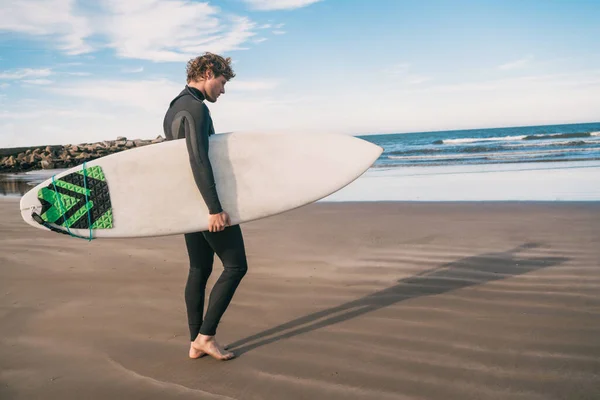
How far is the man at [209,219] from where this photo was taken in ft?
7.88

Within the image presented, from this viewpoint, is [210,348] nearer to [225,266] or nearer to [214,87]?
[225,266]

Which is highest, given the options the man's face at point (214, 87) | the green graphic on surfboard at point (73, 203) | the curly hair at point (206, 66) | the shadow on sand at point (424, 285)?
the curly hair at point (206, 66)

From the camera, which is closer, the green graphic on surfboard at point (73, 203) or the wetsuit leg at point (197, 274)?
the wetsuit leg at point (197, 274)

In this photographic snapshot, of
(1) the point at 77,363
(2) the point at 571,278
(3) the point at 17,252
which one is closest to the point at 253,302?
(1) the point at 77,363

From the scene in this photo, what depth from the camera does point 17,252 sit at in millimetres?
5418

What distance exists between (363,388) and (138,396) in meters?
1.02

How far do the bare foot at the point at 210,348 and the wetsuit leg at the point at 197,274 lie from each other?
83 mm

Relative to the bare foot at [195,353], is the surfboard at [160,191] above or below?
above

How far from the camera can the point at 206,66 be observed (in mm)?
2531

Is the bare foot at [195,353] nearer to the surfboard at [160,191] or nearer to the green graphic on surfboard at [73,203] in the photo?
the surfboard at [160,191]

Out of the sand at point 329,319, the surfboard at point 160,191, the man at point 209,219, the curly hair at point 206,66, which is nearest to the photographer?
the sand at point 329,319

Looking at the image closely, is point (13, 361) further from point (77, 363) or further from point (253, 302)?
point (253, 302)

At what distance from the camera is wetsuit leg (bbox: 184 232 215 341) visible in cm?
264

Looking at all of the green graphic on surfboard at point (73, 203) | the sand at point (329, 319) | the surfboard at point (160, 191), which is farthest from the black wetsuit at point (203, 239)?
the green graphic on surfboard at point (73, 203)
